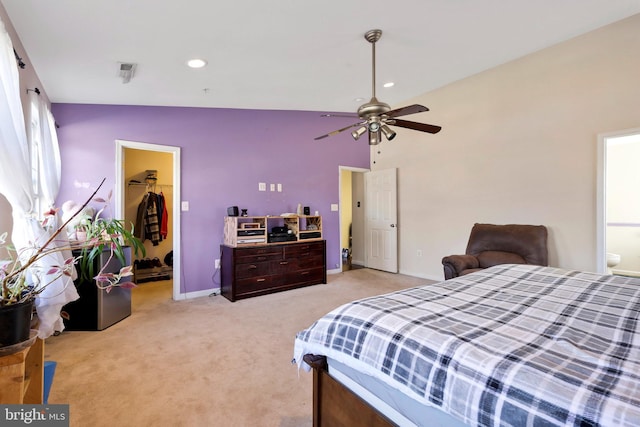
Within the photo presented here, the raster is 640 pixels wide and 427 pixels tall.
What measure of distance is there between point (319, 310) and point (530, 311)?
7.53ft

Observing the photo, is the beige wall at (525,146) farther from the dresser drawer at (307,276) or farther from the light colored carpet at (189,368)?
the light colored carpet at (189,368)

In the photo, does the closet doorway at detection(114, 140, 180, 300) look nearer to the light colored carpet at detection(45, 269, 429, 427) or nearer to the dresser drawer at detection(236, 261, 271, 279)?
the light colored carpet at detection(45, 269, 429, 427)

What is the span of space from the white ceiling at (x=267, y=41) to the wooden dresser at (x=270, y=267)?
1966 millimetres

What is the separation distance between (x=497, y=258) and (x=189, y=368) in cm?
322

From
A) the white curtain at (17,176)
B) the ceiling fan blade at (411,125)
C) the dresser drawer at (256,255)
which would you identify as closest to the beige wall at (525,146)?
the ceiling fan blade at (411,125)

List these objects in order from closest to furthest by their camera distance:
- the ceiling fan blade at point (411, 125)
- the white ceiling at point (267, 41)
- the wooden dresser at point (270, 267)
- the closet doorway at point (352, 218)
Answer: the white ceiling at point (267, 41) → the ceiling fan blade at point (411, 125) → the wooden dresser at point (270, 267) → the closet doorway at point (352, 218)

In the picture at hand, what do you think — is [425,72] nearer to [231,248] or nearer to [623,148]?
[231,248]

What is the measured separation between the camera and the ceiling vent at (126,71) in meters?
2.57

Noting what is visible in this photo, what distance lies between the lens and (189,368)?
6.85 feet

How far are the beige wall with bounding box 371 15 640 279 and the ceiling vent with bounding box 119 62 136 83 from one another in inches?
122

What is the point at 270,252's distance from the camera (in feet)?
12.9

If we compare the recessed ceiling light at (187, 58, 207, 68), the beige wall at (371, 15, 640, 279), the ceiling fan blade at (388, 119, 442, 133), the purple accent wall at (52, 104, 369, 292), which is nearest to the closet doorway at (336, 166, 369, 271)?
the purple accent wall at (52, 104, 369, 292)

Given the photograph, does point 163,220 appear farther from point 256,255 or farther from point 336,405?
point 336,405

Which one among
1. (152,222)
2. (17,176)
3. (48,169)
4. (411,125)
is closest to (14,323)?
(17,176)
